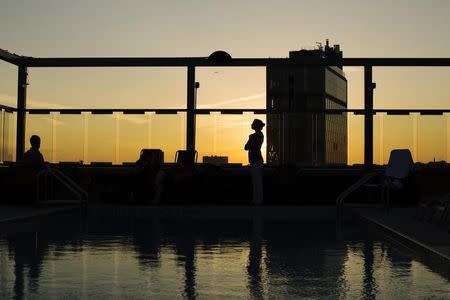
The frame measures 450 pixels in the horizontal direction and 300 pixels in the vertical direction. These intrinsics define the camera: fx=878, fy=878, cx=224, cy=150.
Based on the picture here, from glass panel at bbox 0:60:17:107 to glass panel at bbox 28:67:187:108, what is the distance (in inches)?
13.1

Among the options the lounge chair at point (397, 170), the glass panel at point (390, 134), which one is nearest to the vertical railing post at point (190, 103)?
the glass panel at point (390, 134)

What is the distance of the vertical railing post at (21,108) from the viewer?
58.2ft

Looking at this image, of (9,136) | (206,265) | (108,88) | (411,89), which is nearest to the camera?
(206,265)

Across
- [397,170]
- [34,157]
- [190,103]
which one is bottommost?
[397,170]

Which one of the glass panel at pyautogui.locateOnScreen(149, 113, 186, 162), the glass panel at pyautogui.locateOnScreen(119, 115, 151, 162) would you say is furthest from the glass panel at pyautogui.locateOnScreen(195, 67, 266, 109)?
the glass panel at pyautogui.locateOnScreen(119, 115, 151, 162)

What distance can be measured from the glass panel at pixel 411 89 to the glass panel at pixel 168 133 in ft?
13.0

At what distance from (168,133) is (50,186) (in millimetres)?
2611

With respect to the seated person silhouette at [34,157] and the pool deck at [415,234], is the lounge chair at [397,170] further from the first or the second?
the seated person silhouette at [34,157]

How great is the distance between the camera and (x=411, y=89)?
705 inches

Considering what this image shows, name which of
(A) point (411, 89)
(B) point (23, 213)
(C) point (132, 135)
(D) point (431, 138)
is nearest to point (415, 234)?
(B) point (23, 213)

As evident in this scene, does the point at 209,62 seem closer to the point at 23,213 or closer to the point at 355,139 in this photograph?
the point at 355,139

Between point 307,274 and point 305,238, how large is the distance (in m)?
3.74

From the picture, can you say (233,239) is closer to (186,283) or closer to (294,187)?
(186,283)

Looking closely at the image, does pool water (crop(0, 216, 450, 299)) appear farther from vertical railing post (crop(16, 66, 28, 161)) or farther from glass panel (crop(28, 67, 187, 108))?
glass panel (crop(28, 67, 187, 108))
